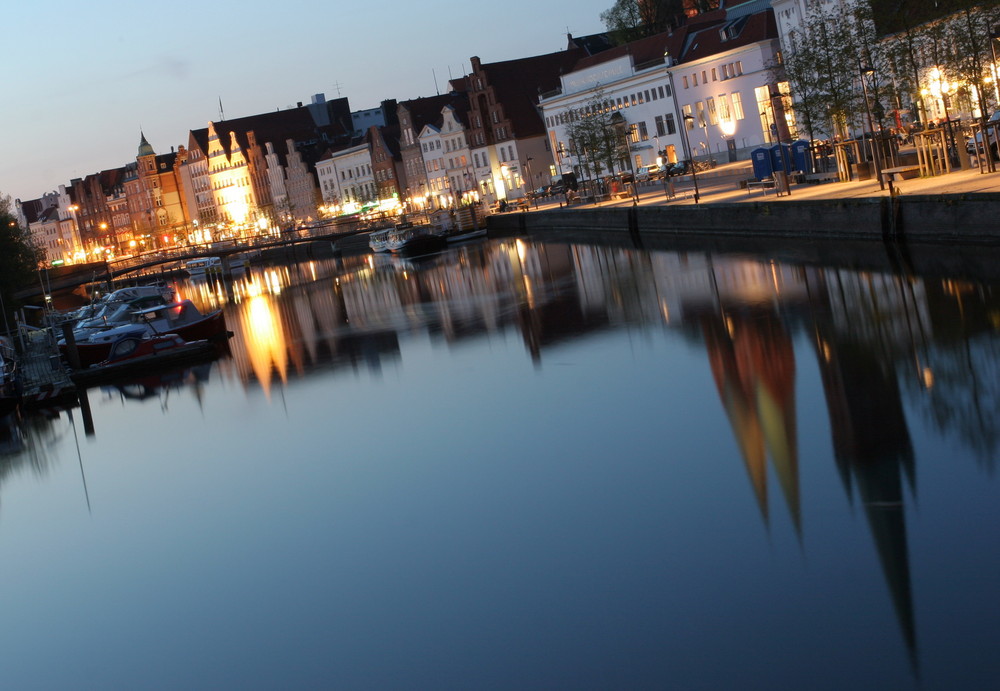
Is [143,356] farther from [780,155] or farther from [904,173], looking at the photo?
→ [904,173]

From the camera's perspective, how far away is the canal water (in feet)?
33.6

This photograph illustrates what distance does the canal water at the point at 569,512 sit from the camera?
10.2m

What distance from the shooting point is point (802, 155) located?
39812 mm

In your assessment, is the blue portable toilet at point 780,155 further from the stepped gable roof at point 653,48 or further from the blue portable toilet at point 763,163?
the stepped gable roof at point 653,48

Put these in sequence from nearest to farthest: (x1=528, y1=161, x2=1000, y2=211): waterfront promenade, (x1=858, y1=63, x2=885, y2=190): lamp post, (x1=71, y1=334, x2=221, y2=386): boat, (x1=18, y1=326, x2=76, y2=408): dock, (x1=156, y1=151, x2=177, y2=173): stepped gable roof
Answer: (x1=528, y1=161, x2=1000, y2=211): waterfront promenade → (x1=858, y1=63, x2=885, y2=190): lamp post → (x1=18, y1=326, x2=76, y2=408): dock → (x1=71, y1=334, x2=221, y2=386): boat → (x1=156, y1=151, x2=177, y2=173): stepped gable roof

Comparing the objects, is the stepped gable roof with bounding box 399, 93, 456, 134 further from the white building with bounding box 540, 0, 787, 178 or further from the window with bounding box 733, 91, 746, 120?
the window with bounding box 733, 91, 746, 120

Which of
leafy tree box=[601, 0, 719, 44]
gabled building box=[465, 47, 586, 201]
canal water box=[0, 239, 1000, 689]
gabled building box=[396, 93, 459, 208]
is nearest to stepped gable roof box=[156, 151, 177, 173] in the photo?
gabled building box=[396, 93, 459, 208]

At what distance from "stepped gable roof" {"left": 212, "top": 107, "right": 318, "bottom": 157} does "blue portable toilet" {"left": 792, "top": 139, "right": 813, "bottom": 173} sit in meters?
98.0

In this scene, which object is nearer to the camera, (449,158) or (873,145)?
(873,145)

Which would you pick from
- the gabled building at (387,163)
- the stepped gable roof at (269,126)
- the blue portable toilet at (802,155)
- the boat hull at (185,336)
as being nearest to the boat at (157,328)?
the boat hull at (185,336)

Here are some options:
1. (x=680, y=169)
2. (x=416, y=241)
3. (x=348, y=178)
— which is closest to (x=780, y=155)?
(x=680, y=169)

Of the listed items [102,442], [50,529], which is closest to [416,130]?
[102,442]

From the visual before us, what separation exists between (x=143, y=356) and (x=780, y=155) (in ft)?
62.0

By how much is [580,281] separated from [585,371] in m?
15.1
